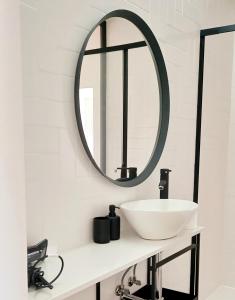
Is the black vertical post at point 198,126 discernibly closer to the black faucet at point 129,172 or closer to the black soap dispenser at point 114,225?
the black faucet at point 129,172

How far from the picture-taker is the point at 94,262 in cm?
124

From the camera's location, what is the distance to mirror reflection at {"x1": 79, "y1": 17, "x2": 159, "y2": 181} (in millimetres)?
1453

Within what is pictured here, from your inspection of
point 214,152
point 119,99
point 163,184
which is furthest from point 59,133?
point 214,152

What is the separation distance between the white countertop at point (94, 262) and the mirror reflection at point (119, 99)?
0.35m

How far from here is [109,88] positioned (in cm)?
158

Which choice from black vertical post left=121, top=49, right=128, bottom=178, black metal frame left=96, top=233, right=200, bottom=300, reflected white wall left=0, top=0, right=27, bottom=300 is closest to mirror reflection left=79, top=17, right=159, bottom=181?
black vertical post left=121, top=49, right=128, bottom=178

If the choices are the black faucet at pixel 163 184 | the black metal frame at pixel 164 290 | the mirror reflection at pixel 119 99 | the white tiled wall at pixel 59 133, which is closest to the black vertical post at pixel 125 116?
the mirror reflection at pixel 119 99

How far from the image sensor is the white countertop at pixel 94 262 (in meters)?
1.02

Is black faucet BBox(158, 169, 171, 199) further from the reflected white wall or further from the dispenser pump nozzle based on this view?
the reflected white wall

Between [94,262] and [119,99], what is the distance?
0.84 meters

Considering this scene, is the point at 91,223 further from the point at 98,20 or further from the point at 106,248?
the point at 98,20

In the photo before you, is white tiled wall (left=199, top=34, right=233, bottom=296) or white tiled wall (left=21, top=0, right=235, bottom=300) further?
white tiled wall (left=199, top=34, right=233, bottom=296)

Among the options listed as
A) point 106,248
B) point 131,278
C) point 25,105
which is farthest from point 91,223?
point 25,105

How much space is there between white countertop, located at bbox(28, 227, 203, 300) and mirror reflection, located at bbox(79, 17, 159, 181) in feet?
1.16
